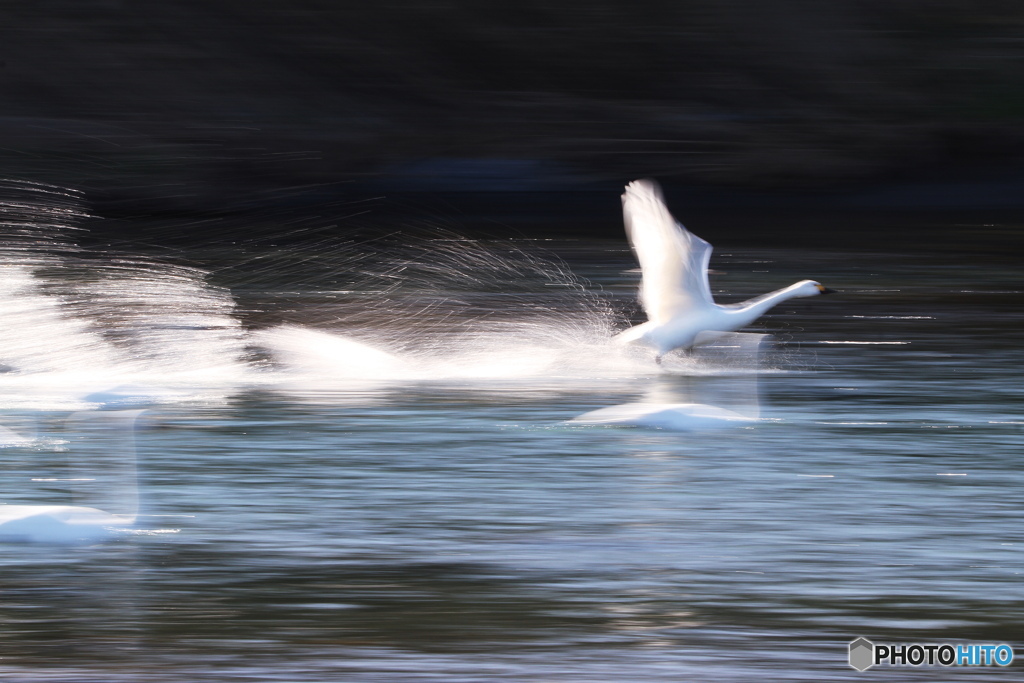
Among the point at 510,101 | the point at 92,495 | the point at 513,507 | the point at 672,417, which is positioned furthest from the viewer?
the point at 510,101

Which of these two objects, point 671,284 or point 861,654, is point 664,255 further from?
point 861,654

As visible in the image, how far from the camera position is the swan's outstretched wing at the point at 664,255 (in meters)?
10.8

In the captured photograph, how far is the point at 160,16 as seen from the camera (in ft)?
111

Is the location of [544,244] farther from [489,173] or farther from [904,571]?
[904,571]

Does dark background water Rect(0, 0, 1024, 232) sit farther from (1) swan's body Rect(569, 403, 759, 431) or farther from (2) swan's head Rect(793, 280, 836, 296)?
(1) swan's body Rect(569, 403, 759, 431)

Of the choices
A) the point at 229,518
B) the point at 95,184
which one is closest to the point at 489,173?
the point at 95,184

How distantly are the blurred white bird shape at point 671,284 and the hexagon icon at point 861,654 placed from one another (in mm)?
5143

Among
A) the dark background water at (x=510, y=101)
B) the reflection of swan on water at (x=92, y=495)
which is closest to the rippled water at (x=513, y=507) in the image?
the reflection of swan on water at (x=92, y=495)

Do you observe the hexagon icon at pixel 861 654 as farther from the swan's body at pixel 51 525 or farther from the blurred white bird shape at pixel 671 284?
the blurred white bird shape at pixel 671 284

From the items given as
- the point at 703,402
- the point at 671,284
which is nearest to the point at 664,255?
the point at 671,284

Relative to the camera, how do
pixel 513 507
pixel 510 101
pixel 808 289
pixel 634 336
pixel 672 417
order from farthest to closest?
pixel 510 101 → pixel 808 289 → pixel 634 336 → pixel 672 417 → pixel 513 507

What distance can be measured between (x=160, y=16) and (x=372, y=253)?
44.6 feet

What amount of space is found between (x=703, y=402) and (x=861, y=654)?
5.68 m

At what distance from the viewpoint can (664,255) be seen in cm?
1117
